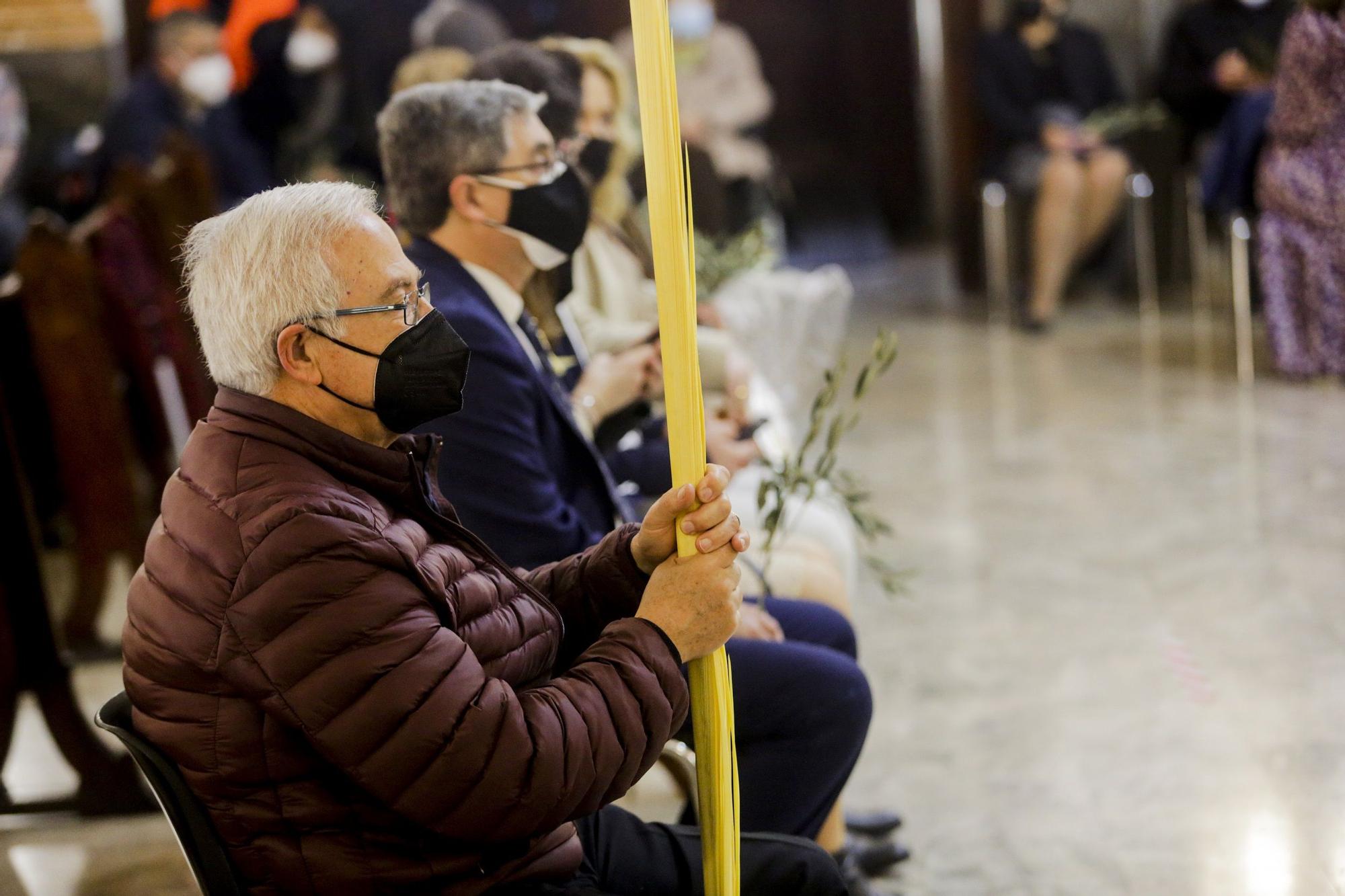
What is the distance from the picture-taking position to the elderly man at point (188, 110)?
245 inches

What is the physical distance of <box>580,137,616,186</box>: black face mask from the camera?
2787mm

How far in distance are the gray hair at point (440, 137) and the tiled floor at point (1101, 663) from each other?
125 centimetres

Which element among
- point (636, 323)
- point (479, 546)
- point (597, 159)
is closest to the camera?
point (479, 546)

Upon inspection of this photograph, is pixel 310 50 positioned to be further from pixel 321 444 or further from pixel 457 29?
pixel 321 444

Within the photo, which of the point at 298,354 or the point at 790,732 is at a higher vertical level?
the point at 298,354

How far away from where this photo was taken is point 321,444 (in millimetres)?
1323

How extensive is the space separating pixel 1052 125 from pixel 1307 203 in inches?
79.2

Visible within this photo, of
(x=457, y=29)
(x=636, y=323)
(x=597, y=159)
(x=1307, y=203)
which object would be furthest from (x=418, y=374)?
(x=1307, y=203)

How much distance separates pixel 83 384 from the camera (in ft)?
11.1

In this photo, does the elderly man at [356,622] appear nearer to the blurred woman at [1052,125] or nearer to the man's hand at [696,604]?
the man's hand at [696,604]

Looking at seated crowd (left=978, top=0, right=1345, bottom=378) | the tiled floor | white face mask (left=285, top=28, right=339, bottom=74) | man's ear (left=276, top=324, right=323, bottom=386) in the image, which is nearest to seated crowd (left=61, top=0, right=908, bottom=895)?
man's ear (left=276, top=324, right=323, bottom=386)

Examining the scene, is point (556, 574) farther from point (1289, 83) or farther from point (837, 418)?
point (1289, 83)

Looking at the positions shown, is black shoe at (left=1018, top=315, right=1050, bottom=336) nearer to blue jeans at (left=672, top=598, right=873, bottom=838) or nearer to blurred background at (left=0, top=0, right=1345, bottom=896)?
blurred background at (left=0, top=0, right=1345, bottom=896)

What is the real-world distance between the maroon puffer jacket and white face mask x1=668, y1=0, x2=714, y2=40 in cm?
720
